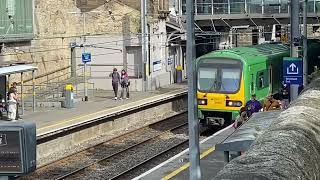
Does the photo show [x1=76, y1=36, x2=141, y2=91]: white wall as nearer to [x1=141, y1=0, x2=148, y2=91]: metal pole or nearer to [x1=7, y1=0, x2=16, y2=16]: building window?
[x1=141, y1=0, x2=148, y2=91]: metal pole

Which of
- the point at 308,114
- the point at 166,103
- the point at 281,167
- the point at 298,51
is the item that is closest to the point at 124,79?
the point at 166,103

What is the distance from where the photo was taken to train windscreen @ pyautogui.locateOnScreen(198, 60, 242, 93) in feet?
73.5

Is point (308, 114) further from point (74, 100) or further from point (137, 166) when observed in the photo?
point (74, 100)

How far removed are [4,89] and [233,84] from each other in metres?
9.12

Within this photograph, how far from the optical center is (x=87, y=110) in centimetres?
2678

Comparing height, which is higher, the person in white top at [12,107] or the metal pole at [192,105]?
the metal pole at [192,105]

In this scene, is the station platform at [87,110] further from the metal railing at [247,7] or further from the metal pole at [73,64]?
the metal railing at [247,7]

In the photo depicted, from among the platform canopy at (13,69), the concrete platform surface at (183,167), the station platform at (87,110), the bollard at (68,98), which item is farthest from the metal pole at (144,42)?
the concrete platform surface at (183,167)

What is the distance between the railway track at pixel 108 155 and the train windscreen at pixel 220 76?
2.21m

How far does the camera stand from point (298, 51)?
20.2 meters

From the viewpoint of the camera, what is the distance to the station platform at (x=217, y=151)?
9.44 metres

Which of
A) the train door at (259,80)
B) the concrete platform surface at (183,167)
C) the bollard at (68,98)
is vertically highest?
the train door at (259,80)

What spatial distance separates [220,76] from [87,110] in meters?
6.81

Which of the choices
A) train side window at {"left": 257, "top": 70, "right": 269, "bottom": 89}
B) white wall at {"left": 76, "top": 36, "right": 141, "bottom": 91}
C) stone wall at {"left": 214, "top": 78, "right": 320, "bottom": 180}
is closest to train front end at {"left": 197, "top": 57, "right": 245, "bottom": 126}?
train side window at {"left": 257, "top": 70, "right": 269, "bottom": 89}
